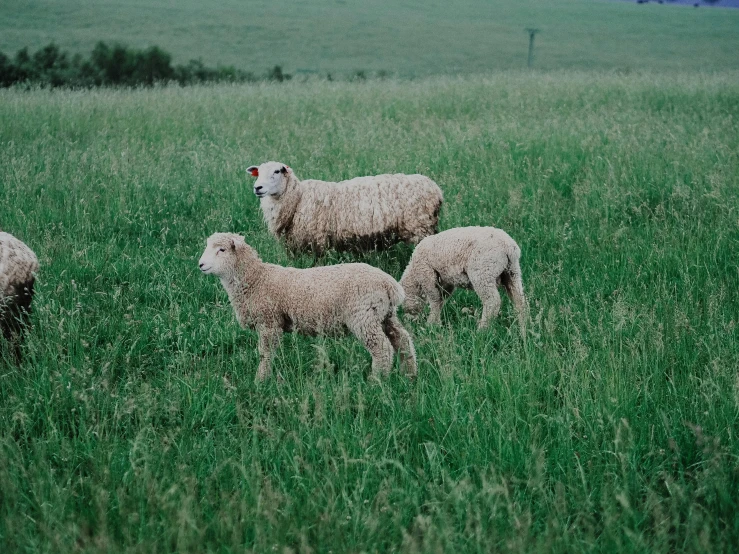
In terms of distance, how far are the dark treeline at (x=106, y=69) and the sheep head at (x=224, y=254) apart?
1541 centimetres

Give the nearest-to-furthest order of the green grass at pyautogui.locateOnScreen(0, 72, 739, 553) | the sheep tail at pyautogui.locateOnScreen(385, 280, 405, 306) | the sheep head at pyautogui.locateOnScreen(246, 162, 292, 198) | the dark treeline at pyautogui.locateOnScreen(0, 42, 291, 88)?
the green grass at pyautogui.locateOnScreen(0, 72, 739, 553)
the sheep tail at pyautogui.locateOnScreen(385, 280, 405, 306)
the sheep head at pyautogui.locateOnScreen(246, 162, 292, 198)
the dark treeline at pyautogui.locateOnScreen(0, 42, 291, 88)

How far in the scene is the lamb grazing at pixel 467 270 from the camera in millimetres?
4629

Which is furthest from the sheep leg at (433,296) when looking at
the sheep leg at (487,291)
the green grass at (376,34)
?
the green grass at (376,34)

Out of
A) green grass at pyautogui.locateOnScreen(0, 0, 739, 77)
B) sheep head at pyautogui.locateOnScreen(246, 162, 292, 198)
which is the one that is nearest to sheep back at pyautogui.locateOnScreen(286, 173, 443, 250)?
sheep head at pyautogui.locateOnScreen(246, 162, 292, 198)

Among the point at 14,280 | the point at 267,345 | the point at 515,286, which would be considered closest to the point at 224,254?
the point at 267,345

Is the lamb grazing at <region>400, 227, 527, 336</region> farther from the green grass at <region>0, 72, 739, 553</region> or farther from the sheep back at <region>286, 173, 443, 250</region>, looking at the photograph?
the sheep back at <region>286, 173, 443, 250</region>

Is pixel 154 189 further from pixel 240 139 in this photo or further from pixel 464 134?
pixel 464 134

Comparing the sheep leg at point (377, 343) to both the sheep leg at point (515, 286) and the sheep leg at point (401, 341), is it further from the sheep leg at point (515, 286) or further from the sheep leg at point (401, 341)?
the sheep leg at point (515, 286)

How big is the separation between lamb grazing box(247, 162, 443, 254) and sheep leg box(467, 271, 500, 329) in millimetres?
1556

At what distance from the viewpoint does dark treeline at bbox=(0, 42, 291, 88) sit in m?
19.0

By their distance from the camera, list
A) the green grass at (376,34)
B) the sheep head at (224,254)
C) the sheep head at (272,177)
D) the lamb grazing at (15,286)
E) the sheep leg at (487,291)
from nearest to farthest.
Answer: the lamb grazing at (15,286), the sheep head at (224,254), the sheep leg at (487,291), the sheep head at (272,177), the green grass at (376,34)

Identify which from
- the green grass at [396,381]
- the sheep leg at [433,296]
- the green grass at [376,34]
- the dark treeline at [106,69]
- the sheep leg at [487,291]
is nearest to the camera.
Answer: the green grass at [396,381]

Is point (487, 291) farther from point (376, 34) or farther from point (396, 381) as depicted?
point (376, 34)

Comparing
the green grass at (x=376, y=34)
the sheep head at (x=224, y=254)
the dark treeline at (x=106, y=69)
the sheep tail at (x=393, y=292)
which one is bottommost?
the sheep tail at (x=393, y=292)
